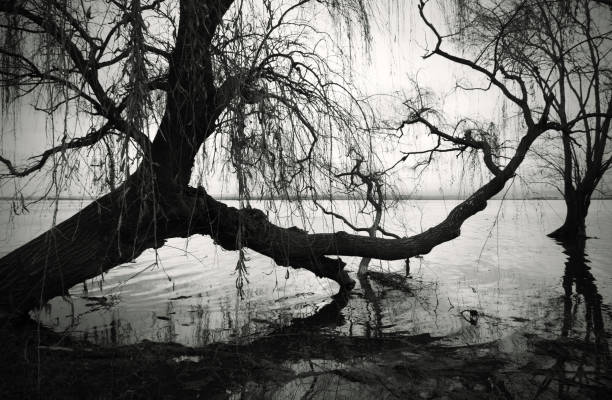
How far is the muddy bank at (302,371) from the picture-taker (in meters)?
2.41

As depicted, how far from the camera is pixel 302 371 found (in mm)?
2900

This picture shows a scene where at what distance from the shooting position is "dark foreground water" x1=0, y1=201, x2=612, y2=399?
2.67 meters

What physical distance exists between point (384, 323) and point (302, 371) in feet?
5.98

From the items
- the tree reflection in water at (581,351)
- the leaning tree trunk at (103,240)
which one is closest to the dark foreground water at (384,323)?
the tree reflection in water at (581,351)

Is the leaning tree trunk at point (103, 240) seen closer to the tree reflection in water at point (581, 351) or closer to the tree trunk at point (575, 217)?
the tree reflection in water at point (581, 351)

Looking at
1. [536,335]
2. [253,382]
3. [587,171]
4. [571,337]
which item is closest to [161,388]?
[253,382]

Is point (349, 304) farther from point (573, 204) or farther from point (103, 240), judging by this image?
point (573, 204)

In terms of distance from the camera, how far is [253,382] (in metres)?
2.62

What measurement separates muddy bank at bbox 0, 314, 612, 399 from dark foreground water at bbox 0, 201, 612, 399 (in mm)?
17

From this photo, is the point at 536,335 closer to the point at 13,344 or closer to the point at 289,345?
the point at 289,345

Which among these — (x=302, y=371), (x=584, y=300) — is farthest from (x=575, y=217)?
(x=302, y=371)

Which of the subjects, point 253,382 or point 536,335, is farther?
point 536,335

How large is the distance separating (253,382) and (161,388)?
2.06 feet

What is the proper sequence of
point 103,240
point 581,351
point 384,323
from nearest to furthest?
point 103,240 → point 581,351 → point 384,323
